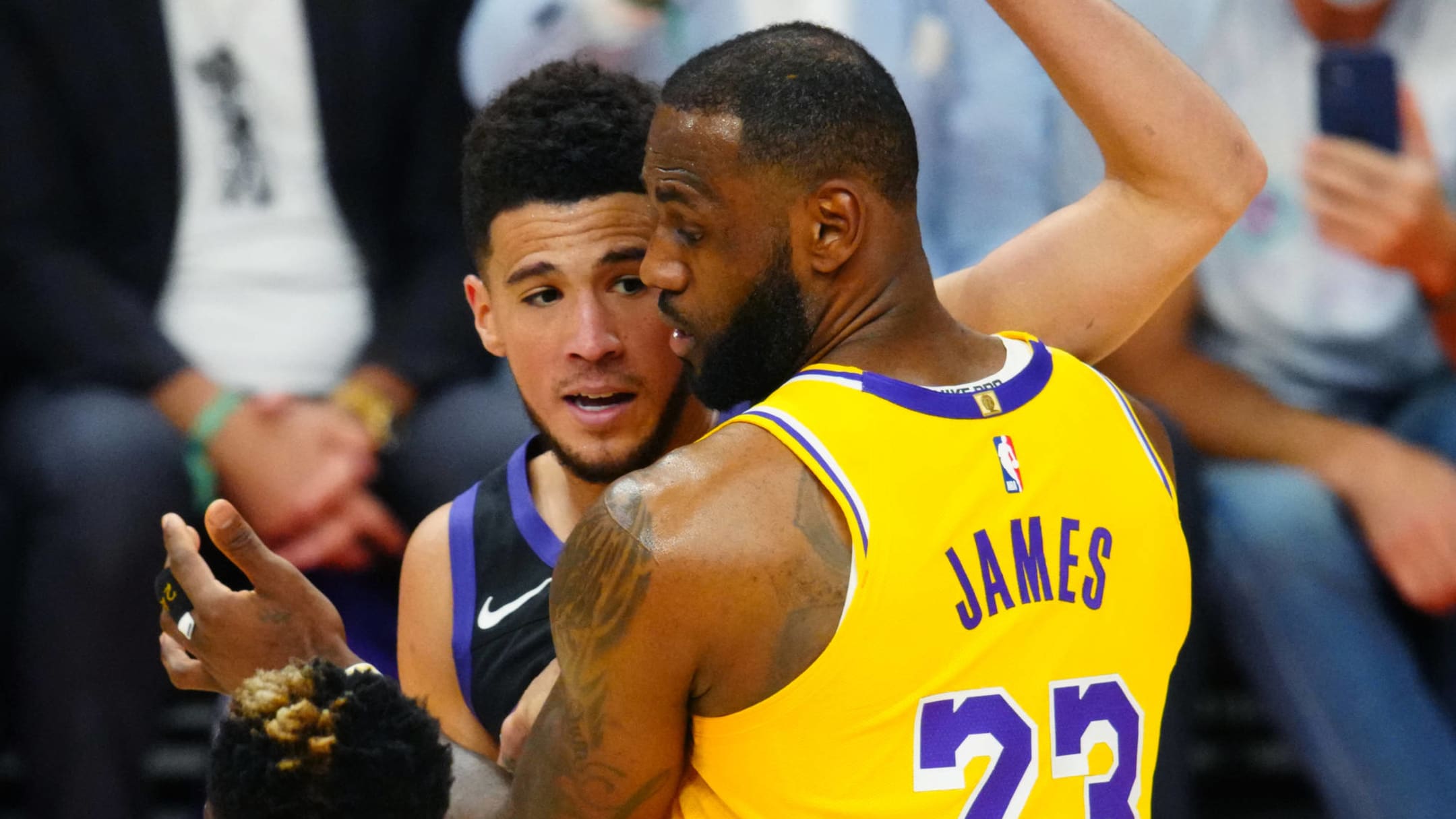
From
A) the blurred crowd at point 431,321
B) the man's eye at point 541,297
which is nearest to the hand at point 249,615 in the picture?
the man's eye at point 541,297

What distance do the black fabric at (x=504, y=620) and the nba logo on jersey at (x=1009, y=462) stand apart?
74cm

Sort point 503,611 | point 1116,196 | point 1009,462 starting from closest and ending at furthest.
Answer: point 1009,462 < point 1116,196 < point 503,611

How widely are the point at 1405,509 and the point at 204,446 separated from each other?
2.43 metres

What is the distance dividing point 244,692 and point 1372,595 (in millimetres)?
2357

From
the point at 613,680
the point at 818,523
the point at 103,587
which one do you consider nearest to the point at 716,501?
the point at 818,523

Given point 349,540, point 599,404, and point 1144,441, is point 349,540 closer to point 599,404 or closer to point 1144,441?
point 599,404

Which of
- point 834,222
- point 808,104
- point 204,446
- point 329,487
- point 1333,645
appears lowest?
point 1333,645

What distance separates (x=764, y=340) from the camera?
5.96ft

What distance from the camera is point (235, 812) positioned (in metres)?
1.74

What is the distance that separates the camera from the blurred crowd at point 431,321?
326 centimetres

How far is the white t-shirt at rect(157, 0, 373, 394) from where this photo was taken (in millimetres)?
3523

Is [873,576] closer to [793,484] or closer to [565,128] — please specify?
[793,484]

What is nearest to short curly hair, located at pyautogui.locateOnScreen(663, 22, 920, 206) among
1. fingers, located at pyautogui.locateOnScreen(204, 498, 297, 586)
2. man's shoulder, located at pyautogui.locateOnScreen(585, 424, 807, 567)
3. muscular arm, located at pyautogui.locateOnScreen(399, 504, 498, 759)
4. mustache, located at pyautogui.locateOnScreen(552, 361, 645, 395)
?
man's shoulder, located at pyautogui.locateOnScreen(585, 424, 807, 567)

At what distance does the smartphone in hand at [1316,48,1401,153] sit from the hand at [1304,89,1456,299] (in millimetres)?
21
